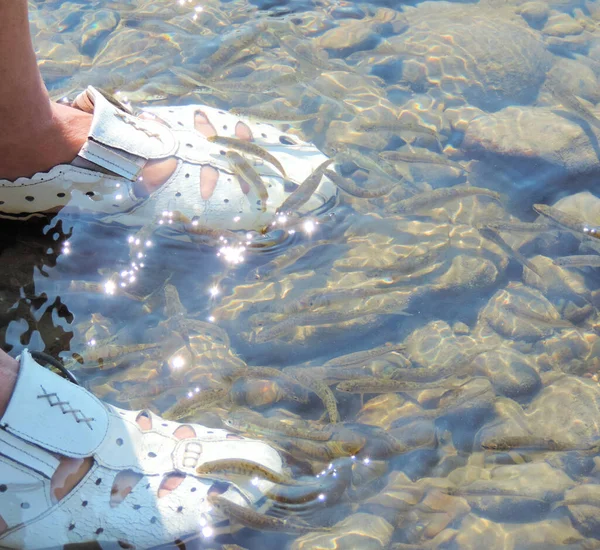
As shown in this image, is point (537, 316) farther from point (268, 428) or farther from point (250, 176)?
point (250, 176)

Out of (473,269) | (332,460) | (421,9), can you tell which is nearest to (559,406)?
(473,269)

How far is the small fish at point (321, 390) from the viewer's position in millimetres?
3121

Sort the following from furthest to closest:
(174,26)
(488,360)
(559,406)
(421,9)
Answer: (421,9), (174,26), (488,360), (559,406)

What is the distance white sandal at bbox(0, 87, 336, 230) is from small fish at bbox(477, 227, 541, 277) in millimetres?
1116

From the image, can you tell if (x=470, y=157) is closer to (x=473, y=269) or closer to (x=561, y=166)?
(x=561, y=166)

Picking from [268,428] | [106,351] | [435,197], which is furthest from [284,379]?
[435,197]

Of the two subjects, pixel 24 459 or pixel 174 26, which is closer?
pixel 24 459

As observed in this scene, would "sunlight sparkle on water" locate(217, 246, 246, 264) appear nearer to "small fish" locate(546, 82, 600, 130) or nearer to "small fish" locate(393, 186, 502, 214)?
"small fish" locate(393, 186, 502, 214)

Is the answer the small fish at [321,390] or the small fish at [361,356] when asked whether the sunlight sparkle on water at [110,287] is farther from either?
the small fish at [361,356]

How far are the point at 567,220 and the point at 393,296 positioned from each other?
1.43 meters

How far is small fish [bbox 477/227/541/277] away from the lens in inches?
157

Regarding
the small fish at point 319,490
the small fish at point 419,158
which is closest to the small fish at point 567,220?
the small fish at point 419,158

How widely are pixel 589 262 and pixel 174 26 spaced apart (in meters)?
4.38

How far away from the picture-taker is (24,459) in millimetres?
2322
